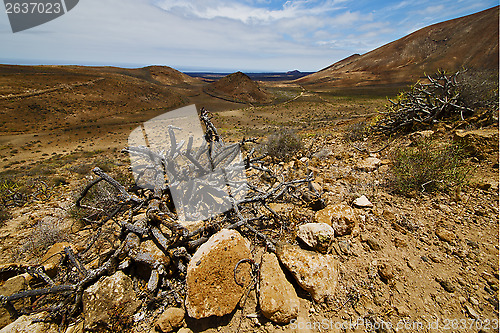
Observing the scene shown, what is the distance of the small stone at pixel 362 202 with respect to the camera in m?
2.91

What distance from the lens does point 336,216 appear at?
254cm

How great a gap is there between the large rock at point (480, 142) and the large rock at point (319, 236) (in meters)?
3.46

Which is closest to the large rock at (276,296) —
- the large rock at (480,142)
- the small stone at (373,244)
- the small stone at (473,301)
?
the small stone at (373,244)

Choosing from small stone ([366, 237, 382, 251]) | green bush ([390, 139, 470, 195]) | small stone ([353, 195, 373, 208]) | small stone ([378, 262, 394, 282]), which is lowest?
small stone ([378, 262, 394, 282])

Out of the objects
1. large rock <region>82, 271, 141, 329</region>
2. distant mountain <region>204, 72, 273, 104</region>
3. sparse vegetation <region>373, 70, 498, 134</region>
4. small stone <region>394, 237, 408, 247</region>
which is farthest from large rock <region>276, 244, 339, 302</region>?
distant mountain <region>204, 72, 273, 104</region>

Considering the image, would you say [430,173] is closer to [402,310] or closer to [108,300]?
[402,310]

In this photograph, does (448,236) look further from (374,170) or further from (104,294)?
(104,294)

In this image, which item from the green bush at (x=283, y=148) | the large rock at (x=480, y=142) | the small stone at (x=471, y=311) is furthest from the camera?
the green bush at (x=283, y=148)

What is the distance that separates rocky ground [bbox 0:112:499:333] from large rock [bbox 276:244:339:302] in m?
0.01

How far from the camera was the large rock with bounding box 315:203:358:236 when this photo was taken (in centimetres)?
248

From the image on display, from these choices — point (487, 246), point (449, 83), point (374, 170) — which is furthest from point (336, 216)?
point (449, 83)

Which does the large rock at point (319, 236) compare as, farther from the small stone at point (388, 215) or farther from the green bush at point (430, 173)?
the green bush at point (430, 173)

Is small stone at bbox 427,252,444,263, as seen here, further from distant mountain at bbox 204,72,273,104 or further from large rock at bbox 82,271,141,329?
distant mountain at bbox 204,72,273,104

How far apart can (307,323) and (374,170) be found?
10.8ft
